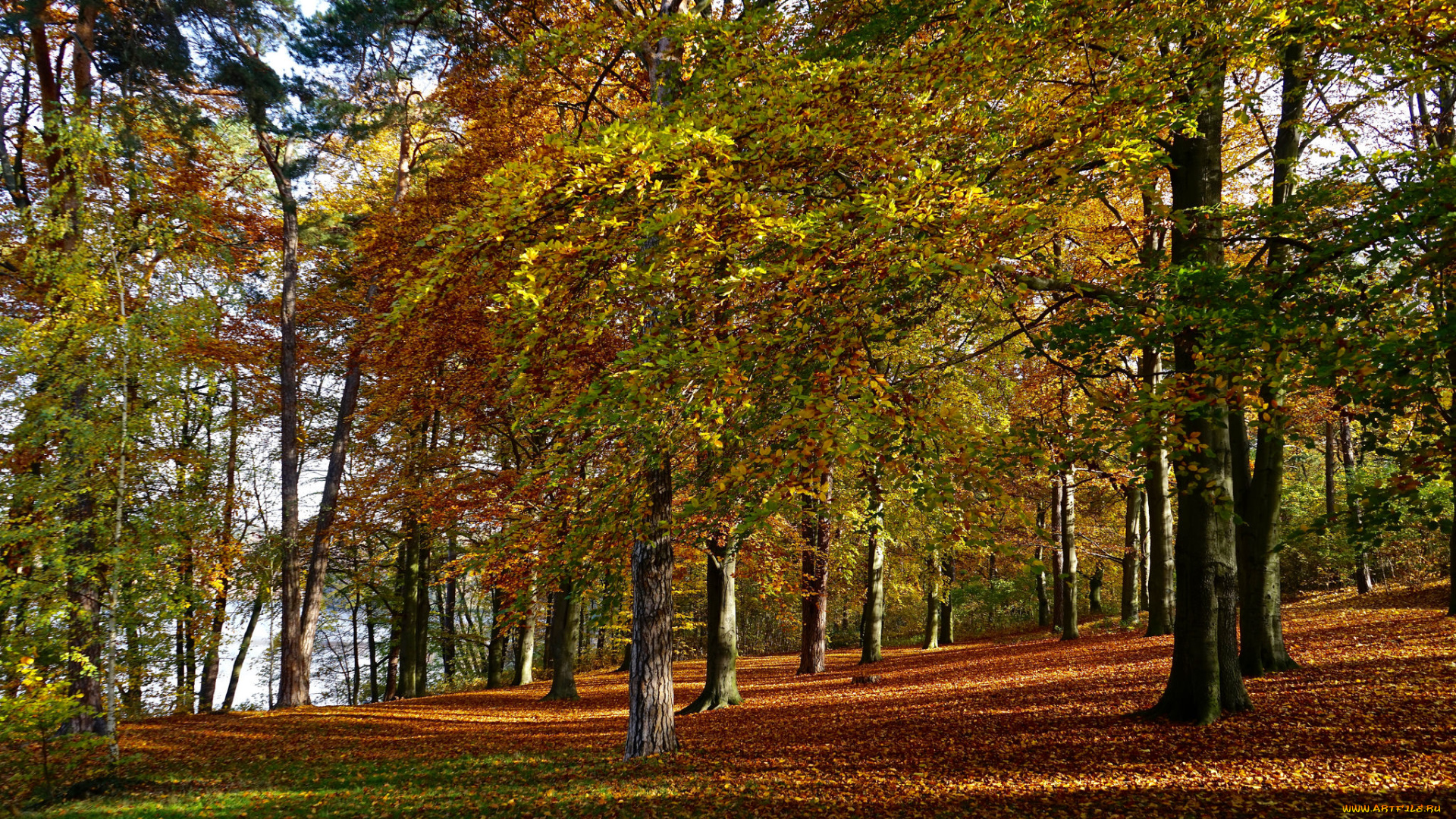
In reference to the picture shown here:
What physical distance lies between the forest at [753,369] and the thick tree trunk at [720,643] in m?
0.08

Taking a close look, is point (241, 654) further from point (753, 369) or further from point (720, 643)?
point (753, 369)

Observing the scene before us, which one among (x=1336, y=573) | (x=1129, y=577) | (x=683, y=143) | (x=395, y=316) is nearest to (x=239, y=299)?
(x=395, y=316)

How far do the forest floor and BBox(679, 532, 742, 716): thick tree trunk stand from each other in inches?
27.9

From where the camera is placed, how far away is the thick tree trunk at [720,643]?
11.6 meters

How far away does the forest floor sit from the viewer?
18.2 ft

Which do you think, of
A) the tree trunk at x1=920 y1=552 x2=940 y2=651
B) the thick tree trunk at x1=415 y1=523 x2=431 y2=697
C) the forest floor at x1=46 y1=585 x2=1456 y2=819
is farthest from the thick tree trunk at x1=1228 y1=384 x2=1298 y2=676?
the thick tree trunk at x1=415 y1=523 x2=431 y2=697

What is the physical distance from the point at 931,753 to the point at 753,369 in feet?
16.3

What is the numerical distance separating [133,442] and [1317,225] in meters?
12.8

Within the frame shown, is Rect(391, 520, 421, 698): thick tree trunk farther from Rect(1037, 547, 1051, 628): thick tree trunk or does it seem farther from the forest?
Rect(1037, 547, 1051, 628): thick tree trunk

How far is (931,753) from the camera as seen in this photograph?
289 inches

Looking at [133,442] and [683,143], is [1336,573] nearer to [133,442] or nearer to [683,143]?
[683,143]

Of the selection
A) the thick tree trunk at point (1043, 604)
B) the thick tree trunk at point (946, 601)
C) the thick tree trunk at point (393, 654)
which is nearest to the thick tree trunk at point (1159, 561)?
the thick tree trunk at point (946, 601)

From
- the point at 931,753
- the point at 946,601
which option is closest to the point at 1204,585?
the point at 931,753

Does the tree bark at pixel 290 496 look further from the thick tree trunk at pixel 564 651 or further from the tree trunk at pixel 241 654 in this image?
the thick tree trunk at pixel 564 651
